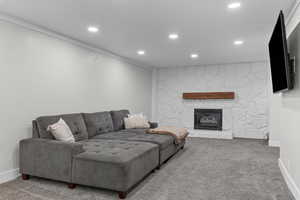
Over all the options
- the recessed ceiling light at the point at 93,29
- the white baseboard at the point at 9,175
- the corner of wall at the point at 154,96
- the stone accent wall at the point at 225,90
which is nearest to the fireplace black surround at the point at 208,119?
the stone accent wall at the point at 225,90

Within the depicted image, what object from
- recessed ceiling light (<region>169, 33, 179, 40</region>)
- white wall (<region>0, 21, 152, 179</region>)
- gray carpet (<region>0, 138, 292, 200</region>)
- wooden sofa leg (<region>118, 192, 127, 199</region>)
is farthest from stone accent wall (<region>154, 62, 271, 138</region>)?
wooden sofa leg (<region>118, 192, 127, 199</region>)

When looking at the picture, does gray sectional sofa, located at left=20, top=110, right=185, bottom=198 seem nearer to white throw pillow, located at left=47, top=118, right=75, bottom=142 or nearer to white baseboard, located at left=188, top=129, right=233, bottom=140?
white throw pillow, located at left=47, top=118, right=75, bottom=142

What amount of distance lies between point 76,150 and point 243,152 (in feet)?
12.3

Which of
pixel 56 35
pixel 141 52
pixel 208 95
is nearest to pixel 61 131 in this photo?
pixel 56 35

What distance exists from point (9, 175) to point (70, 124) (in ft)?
3.61

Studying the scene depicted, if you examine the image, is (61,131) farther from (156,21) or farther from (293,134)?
(293,134)

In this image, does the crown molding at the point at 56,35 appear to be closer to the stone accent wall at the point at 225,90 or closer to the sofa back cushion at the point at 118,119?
the sofa back cushion at the point at 118,119

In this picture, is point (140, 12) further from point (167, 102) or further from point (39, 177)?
point (167, 102)

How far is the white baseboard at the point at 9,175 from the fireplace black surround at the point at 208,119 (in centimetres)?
544

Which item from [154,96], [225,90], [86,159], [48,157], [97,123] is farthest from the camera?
[154,96]

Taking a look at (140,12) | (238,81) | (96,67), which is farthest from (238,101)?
(140,12)

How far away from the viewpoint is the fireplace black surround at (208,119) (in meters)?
6.96

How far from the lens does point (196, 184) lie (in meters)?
2.92

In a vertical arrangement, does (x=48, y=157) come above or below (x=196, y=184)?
above
